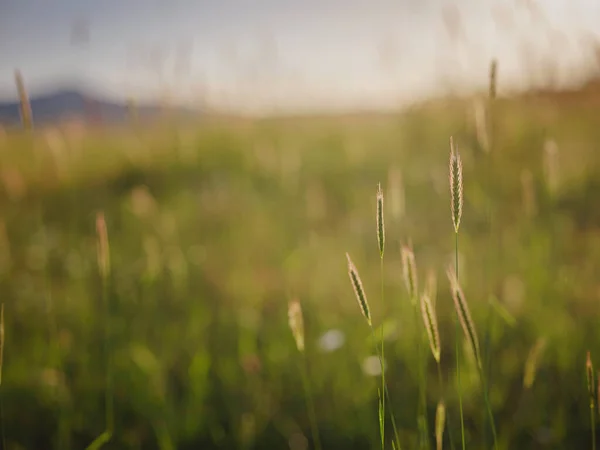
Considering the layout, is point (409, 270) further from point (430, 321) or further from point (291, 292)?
point (291, 292)

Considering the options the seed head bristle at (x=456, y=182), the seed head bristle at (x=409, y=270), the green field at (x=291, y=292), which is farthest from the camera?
the green field at (x=291, y=292)

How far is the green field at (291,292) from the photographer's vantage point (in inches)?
55.1

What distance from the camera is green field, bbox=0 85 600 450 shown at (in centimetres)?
140

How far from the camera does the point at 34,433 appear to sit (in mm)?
1409

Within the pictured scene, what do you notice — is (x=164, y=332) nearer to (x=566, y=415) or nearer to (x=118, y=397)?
(x=118, y=397)

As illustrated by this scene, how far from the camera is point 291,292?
2.12m

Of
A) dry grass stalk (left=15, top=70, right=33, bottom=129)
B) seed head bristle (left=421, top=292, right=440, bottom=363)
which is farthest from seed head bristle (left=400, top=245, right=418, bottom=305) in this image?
dry grass stalk (left=15, top=70, right=33, bottom=129)

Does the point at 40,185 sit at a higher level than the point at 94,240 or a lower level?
higher

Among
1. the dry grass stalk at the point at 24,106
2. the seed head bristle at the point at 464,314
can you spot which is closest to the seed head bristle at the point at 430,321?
the seed head bristle at the point at 464,314

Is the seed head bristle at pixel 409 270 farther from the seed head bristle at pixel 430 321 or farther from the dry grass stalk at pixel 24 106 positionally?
the dry grass stalk at pixel 24 106

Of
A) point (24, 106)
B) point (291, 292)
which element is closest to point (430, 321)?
point (24, 106)

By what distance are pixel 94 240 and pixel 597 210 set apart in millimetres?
2651

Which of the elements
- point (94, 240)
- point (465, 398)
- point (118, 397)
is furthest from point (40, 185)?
point (465, 398)

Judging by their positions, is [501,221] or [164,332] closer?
[164,332]
